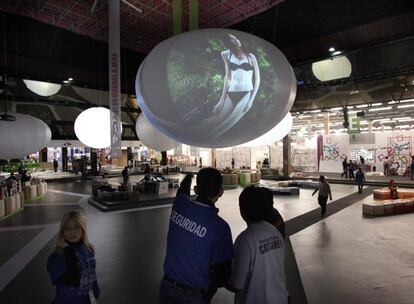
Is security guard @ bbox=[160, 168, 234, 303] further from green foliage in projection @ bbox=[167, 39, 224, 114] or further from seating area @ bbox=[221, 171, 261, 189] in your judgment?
seating area @ bbox=[221, 171, 261, 189]

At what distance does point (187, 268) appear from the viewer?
4.68 ft

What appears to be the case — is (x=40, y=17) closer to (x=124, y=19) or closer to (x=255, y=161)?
(x=124, y=19)

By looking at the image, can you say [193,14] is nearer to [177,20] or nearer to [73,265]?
[177,20]

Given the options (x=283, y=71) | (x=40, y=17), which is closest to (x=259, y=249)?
(x=283, y=71)

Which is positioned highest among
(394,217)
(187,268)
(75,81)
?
(75,81)

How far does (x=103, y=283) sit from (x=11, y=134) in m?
2.26

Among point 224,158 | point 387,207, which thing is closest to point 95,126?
point 387,207

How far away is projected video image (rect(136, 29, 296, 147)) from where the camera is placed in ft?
5.92

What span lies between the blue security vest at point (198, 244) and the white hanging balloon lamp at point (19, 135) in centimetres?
337

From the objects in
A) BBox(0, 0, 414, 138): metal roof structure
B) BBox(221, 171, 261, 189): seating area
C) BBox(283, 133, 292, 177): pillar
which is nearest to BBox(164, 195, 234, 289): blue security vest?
BBox(0, 0, 414, 138): metal roof structure

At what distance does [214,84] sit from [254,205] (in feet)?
2.46

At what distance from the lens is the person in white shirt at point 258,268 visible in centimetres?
145

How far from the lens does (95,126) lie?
4570 mm

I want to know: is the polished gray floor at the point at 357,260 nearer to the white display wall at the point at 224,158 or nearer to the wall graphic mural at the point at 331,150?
the wall graphic mural at the point at 331,150
